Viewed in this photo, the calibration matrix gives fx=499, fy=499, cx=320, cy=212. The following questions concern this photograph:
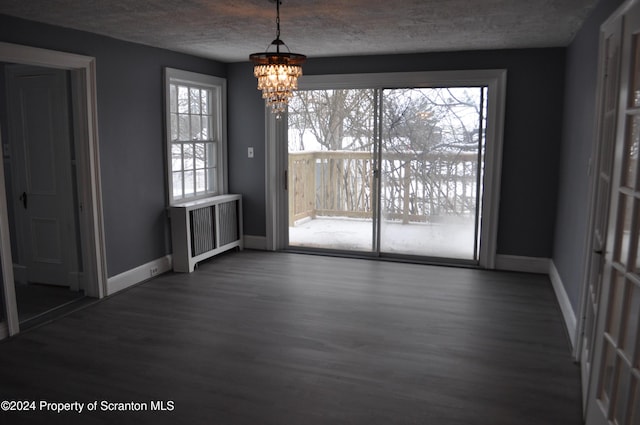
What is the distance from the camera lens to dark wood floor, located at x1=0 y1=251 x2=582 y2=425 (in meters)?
2.71

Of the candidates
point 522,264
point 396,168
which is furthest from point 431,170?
point 522,264

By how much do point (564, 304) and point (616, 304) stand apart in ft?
7.02

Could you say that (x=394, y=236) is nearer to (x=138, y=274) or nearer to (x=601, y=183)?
(x=138, y=274)

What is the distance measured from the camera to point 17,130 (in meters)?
4.66

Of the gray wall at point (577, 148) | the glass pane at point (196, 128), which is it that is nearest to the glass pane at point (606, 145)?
the gray wall at point (577, 148)

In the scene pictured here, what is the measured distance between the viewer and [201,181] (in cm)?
607

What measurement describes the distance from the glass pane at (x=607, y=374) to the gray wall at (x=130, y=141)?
4.01 m

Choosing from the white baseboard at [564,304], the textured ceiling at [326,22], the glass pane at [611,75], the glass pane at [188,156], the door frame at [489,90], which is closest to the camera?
the glass pane at [611,75]

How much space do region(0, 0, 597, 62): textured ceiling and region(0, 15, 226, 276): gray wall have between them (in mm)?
167

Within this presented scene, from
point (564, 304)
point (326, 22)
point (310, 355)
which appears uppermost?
point (326, 22)

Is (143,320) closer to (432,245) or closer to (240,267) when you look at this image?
(240,267)

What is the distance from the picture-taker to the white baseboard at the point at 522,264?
5.37 m

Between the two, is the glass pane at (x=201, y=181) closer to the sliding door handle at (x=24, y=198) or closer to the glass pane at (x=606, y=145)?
the sliding door handle at (x=24, y=198)

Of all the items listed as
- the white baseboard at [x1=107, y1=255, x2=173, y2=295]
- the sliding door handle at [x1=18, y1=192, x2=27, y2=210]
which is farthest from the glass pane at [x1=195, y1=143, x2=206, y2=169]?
the sliding door handle at [x1=18, y1=192, x2=27, y2=210]
